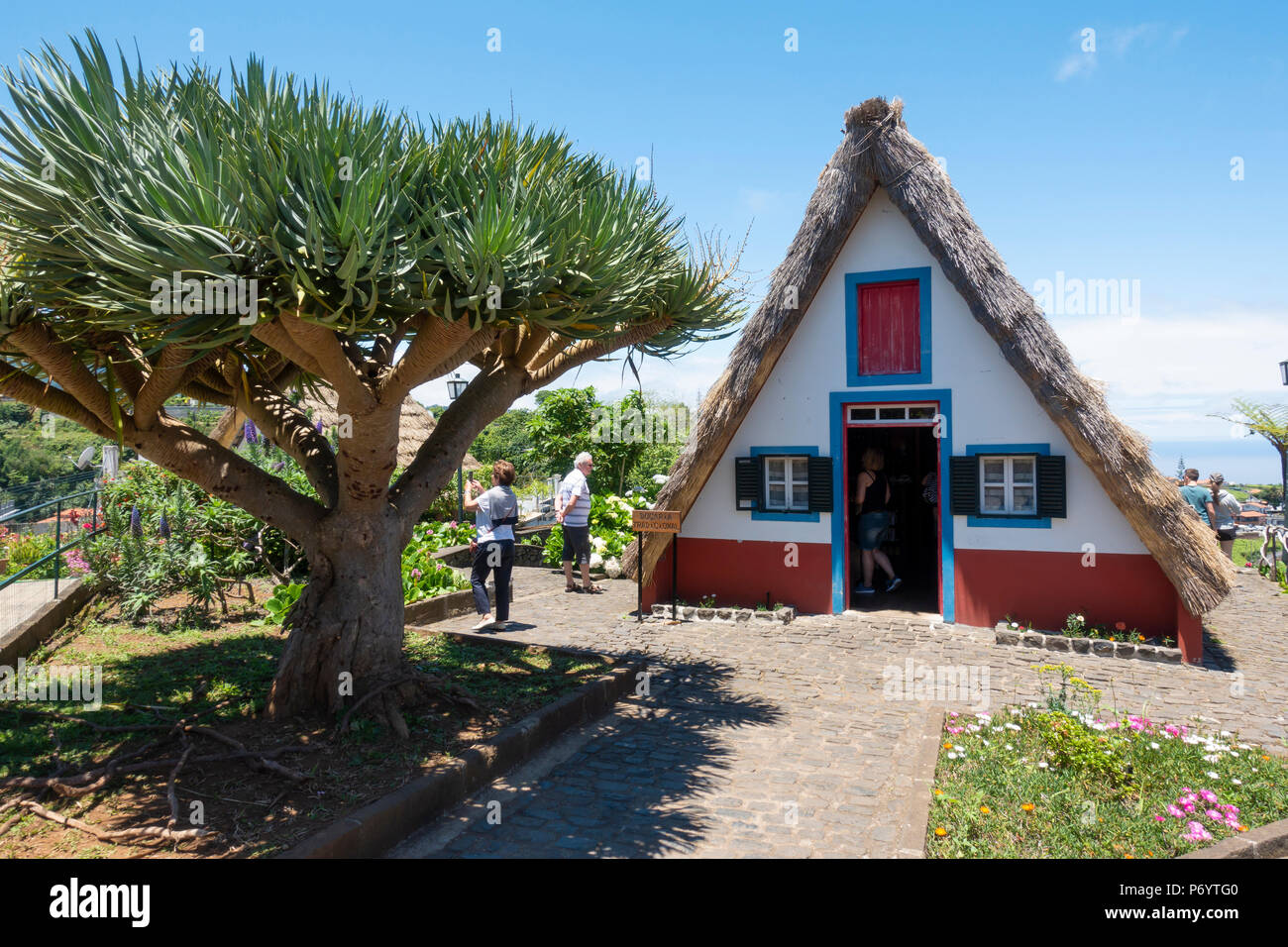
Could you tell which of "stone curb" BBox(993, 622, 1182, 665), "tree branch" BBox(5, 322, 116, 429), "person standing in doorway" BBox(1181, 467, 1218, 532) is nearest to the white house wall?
"stone curb" BBox(993, 622, 1182, 665)

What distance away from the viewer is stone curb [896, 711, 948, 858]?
414cm

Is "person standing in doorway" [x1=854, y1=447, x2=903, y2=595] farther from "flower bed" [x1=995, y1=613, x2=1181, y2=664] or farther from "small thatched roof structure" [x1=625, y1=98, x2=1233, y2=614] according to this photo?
"flower bed" [x1=995, y1=613, x2=1181, y2=664]

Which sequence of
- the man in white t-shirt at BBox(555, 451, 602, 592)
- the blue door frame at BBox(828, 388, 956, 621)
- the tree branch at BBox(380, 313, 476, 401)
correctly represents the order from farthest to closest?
the man in white t-shirt at BBox(555, 451, 602, 592)
the blue door frame at BBox(828, 388, 956, 621)
the tree branch at BBox(380, 313, 476, 401)

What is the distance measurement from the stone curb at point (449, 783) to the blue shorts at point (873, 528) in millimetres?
5380

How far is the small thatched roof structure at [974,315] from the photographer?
8.06 meters

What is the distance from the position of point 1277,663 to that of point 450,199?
9028 mm

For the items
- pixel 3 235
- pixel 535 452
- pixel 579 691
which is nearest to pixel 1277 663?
pixel 579 691

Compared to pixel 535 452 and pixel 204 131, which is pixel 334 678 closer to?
pixel 204 131

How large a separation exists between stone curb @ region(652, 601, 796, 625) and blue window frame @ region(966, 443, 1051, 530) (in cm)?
252

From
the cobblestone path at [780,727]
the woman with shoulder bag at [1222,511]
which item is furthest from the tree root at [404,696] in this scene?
the woman with shoulder bag at [1222,511]

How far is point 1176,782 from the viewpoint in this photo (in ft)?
15.6

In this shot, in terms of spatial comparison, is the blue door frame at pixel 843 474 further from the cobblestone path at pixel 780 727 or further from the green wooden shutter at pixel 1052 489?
the green wooden shutter at pixel 1052 489
